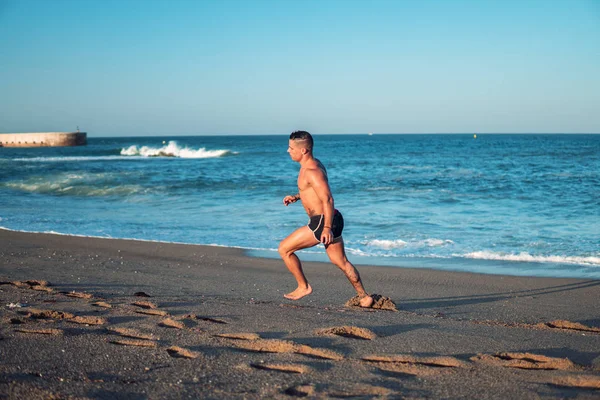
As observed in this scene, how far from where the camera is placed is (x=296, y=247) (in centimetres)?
554

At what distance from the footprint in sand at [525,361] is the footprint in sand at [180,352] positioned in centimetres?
183

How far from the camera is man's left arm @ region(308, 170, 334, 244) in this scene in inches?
206

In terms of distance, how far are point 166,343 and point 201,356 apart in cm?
40

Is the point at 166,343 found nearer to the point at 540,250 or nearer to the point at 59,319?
the point at 59,319

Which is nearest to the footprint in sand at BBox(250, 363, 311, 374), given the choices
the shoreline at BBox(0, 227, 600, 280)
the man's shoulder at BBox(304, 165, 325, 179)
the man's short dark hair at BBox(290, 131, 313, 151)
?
the man's shoulder at BBox(304, 165, 325, 179)

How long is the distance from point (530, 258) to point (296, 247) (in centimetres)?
513

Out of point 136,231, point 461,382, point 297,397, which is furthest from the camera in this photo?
point 136,231

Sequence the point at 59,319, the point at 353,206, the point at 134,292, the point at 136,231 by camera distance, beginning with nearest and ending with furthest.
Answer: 1. the point at 59,319
2. the point at 134,292
3. the point at 136,231
4. the point at 353,206

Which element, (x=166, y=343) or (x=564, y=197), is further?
(x=564, y=197)

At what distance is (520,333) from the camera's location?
4.66 metres

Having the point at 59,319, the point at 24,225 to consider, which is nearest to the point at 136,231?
the point at 24,225

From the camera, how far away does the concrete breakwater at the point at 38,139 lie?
240 feet

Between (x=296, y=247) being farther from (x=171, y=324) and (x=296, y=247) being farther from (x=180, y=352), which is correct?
(x=180, y=352)

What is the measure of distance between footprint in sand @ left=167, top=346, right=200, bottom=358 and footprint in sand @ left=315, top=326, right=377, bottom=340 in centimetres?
99
